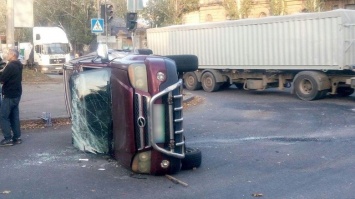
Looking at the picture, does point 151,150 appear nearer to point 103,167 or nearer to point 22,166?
point 103,167

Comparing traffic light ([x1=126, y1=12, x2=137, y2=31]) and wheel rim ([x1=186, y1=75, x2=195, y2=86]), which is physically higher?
traffic light ([x1=126, y1=12, x2=137, y2=31])

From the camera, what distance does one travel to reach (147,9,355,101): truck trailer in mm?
20172

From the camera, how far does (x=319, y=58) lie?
20.9m

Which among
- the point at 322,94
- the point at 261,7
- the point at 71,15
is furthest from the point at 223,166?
the point at 71,15

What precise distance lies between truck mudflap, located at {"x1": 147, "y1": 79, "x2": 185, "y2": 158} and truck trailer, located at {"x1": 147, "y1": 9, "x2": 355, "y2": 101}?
12.5 meters

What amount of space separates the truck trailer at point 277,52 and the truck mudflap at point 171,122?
40.9 feet

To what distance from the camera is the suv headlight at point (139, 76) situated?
27.5 ft

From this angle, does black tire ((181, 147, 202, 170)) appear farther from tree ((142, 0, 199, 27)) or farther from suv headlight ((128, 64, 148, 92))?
tree ((142, 0, 199, 27))

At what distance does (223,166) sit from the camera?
30.4ft

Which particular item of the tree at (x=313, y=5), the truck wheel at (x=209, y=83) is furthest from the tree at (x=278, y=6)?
the truck wheel at (x=209, y=83)

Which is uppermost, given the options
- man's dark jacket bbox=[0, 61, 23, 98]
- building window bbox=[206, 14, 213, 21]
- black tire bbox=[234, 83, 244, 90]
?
building window bbox=[206, 14, 213, 21]

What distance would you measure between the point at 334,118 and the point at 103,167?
8.03 meters

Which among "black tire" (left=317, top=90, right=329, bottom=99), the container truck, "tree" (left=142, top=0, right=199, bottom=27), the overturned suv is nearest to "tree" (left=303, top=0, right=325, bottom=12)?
"tree" (left=142, top=0, right=199, bottom=27)


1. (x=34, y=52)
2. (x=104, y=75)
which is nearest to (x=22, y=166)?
(x=104, y=75)
